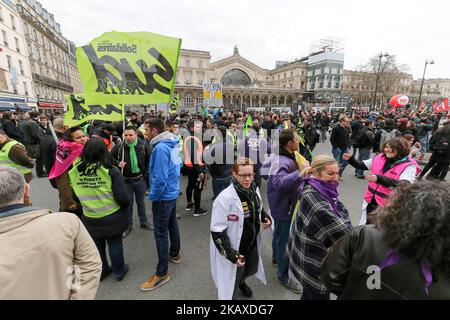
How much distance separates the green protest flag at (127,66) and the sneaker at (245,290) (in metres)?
2.75

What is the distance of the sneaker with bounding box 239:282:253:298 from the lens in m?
2.51

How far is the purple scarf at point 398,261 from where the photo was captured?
94cm

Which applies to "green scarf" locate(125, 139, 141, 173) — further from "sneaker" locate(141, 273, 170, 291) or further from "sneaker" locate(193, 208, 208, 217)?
"sneaker" locate(141, 273, 170, 291)

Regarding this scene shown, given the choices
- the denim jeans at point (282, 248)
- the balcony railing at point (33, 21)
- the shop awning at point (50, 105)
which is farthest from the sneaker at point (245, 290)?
the balcony railing at point (33, 21)

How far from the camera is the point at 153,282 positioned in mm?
2625

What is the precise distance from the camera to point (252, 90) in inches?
2311

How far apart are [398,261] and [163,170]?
225 centimetres

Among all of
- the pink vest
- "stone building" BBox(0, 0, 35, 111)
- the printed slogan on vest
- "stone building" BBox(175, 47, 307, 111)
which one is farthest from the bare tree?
"stone building" BBox(0, 0, 35, 111)

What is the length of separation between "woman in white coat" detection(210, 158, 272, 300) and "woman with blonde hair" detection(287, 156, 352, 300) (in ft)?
1.60

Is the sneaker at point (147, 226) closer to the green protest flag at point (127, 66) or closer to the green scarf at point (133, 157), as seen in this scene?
the green scarf at point (133, 157)

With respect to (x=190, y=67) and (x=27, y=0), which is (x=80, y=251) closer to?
(x=27, y=0)

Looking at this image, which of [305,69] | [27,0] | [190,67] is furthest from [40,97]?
[305,69]

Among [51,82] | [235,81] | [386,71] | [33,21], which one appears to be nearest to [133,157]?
[33,21]

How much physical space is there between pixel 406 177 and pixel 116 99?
4.06m
